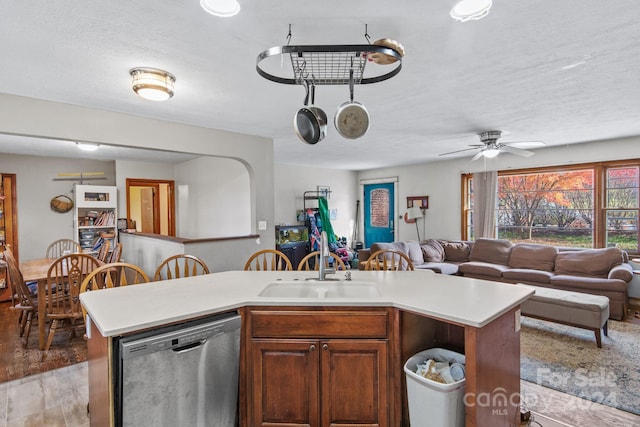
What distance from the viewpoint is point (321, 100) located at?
292cm

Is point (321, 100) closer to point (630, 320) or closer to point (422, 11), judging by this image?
point (422, 11)

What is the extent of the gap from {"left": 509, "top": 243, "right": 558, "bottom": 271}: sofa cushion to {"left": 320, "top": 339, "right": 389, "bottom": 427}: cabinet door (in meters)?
4.40

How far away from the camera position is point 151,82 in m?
2.24

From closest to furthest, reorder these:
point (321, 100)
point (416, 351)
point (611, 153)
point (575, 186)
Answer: point (416, 351) → point (321, 100) → point (611, 153) → point (575, 186)

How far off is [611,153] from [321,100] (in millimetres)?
4500

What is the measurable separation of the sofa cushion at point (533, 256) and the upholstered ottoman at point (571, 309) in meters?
1.42

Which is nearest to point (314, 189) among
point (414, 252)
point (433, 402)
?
point (414, 252)

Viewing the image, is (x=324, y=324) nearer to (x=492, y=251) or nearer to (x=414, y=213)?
(x=492, y=251)

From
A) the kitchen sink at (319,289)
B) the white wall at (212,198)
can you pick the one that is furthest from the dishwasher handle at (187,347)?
the white wall at (212,198)

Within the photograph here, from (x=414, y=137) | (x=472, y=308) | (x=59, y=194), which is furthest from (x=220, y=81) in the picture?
(x=59, y=194)

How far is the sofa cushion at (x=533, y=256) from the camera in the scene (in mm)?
4945

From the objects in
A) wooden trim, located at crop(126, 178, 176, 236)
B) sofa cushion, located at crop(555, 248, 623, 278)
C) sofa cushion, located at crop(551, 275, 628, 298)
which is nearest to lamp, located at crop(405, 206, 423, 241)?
sofa cushion, located at crop(555, 248, 623, 278)

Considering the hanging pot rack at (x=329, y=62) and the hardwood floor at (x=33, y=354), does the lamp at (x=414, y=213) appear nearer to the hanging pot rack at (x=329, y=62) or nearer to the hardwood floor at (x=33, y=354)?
the hanging pot rack at (x=329, y=62)

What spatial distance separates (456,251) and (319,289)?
4.56m
